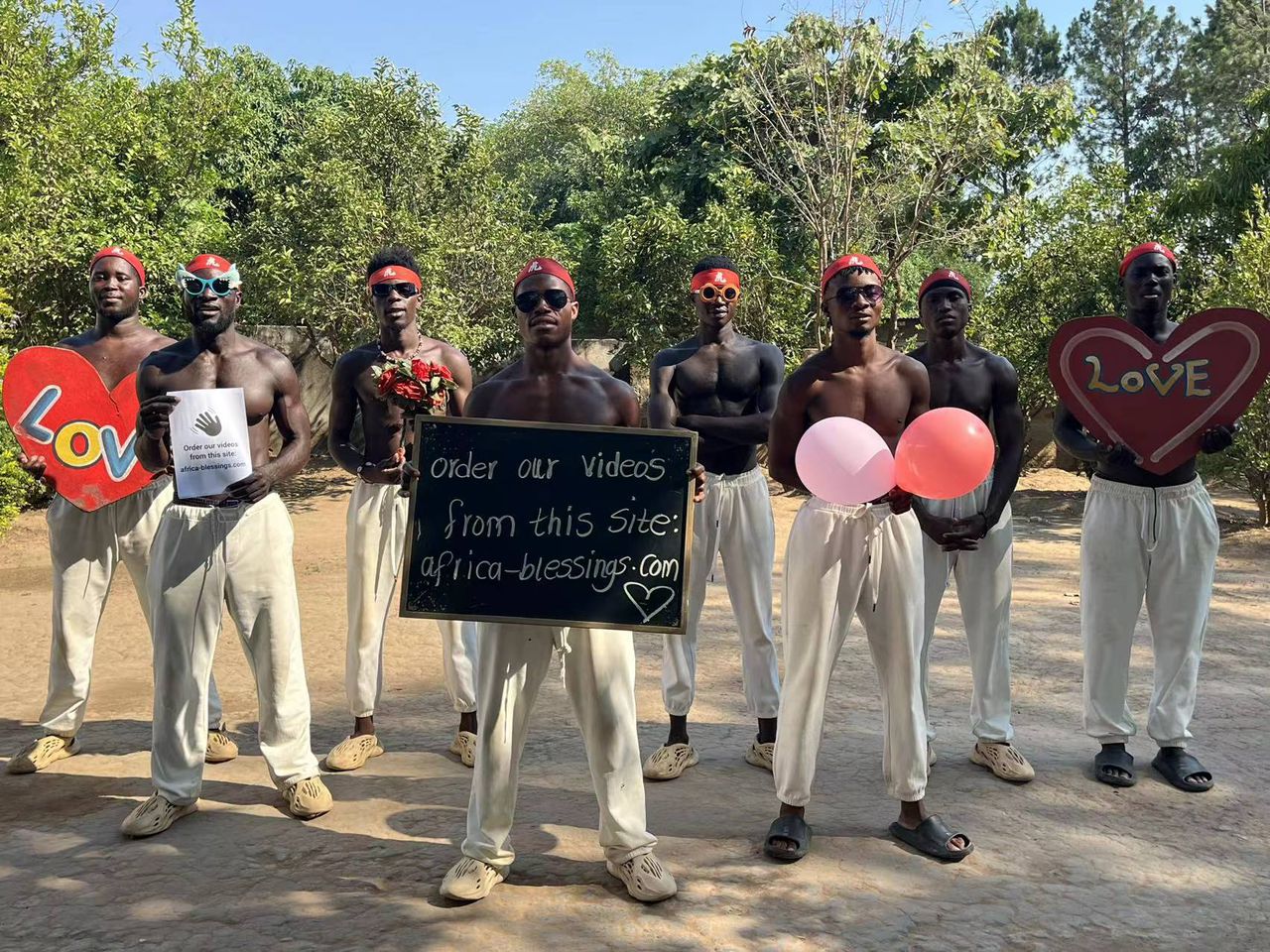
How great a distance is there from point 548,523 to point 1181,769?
310 centimetres

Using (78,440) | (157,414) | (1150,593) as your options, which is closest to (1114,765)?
(1150,593)

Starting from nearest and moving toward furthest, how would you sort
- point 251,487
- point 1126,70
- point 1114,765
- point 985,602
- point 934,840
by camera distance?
point 934,840
point 251,487
point 1114,765
point 985,602
point 1126,70

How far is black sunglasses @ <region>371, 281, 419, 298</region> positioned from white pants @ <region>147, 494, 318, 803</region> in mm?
1266

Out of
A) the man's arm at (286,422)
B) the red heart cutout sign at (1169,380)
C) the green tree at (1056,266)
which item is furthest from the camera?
the green tree at (1056,266)

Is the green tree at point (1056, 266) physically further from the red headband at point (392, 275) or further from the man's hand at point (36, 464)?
the man's hand at point (36, 464)

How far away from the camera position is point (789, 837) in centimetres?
381

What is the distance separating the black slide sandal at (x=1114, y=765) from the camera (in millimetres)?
4570

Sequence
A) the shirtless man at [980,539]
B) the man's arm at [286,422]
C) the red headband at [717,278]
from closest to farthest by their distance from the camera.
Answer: the man's arm at [286,422] → the shirtless man at [980,539] → the red headband at [717,278]

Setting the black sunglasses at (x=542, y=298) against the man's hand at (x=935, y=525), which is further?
the man's hand at (x=935, y=525)

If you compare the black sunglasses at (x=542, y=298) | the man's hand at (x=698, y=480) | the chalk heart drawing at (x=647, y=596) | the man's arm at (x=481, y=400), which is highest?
the black sunglasses at (x=542, y=298)

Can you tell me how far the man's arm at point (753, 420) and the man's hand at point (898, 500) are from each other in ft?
3.63

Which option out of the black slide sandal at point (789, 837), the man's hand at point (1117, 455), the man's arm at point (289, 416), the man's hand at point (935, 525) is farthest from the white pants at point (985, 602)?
the man's arm at point (289, 416)

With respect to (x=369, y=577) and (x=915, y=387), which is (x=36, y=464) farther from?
(x=915, y=387)

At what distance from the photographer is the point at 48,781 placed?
4707 mm
